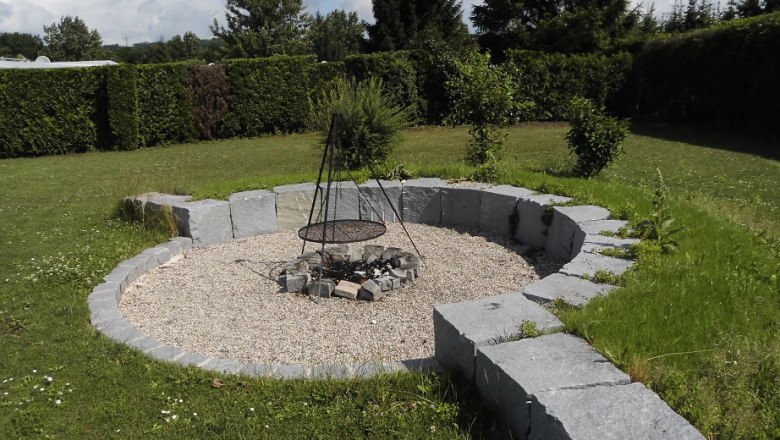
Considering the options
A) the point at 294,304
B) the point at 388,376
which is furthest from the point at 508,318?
the point at 294,304

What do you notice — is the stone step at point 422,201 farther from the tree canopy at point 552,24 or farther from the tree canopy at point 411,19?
the tree canopy at point 552,24

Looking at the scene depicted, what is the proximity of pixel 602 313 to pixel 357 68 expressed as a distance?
43.5ft

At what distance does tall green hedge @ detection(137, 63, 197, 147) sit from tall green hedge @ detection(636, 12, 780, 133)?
1187 centimetres

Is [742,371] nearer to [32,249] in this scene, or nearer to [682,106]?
[32,249]

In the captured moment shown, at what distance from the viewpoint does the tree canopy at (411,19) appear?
22203mm

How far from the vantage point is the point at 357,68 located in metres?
15.0

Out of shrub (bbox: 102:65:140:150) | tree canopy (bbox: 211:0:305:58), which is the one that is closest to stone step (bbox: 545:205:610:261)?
shrub (bbox: 102:65:140:150)

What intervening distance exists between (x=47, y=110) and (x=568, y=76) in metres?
13.1

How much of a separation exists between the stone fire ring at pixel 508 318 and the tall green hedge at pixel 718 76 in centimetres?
806

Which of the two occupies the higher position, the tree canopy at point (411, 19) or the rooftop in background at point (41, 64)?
the tree canopy at point (411, 19)

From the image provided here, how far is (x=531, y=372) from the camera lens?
2217 millimetres

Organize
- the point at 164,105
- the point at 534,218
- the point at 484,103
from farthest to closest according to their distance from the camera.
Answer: the point at 164,105 → the point at 484,103 → the point at 534,218

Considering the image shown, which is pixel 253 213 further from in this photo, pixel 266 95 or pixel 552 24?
pixel 552 24

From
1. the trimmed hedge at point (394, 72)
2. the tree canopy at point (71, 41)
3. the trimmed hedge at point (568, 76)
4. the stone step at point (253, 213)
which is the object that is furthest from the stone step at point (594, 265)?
the tree canopy at point (71, 41)
